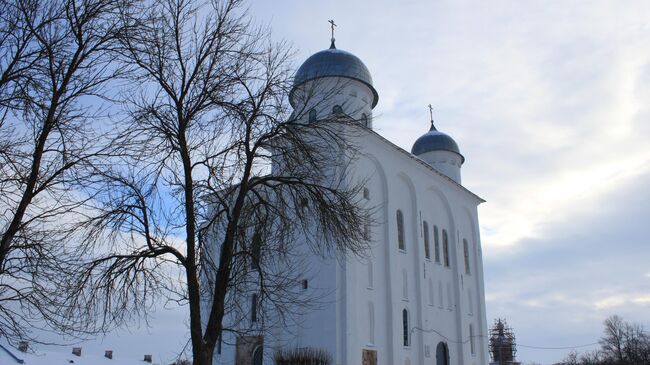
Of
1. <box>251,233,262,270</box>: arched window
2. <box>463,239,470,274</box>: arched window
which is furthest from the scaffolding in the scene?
<box>251,233,262,270</box>: arched window

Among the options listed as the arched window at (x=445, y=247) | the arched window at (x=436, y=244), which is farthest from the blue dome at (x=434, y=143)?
the arched window at (x=436, y=244)

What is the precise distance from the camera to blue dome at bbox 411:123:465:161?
34.6 meters

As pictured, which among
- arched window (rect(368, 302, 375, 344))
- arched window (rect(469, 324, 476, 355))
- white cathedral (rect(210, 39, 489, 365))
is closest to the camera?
white cathedral (rect(210, 39, 489, 365))

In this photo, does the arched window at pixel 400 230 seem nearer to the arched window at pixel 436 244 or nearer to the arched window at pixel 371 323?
the arched window at pixel 436 244

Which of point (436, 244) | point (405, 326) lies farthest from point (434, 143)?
point (405, 326)

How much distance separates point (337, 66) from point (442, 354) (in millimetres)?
13770

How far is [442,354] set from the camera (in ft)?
84.6

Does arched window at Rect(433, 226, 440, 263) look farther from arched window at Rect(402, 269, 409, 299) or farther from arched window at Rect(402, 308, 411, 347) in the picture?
arched window at Rect(402, 308, 411, 347)

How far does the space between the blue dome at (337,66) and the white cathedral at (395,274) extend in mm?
55

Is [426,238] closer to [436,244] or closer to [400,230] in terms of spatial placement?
[436,244]

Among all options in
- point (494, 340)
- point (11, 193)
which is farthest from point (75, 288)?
point (494, 340)

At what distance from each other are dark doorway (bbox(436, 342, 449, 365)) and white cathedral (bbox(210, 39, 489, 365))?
45mm

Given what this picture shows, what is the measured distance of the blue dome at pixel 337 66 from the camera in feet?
84.7

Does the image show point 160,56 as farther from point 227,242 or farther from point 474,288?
point 474,288
